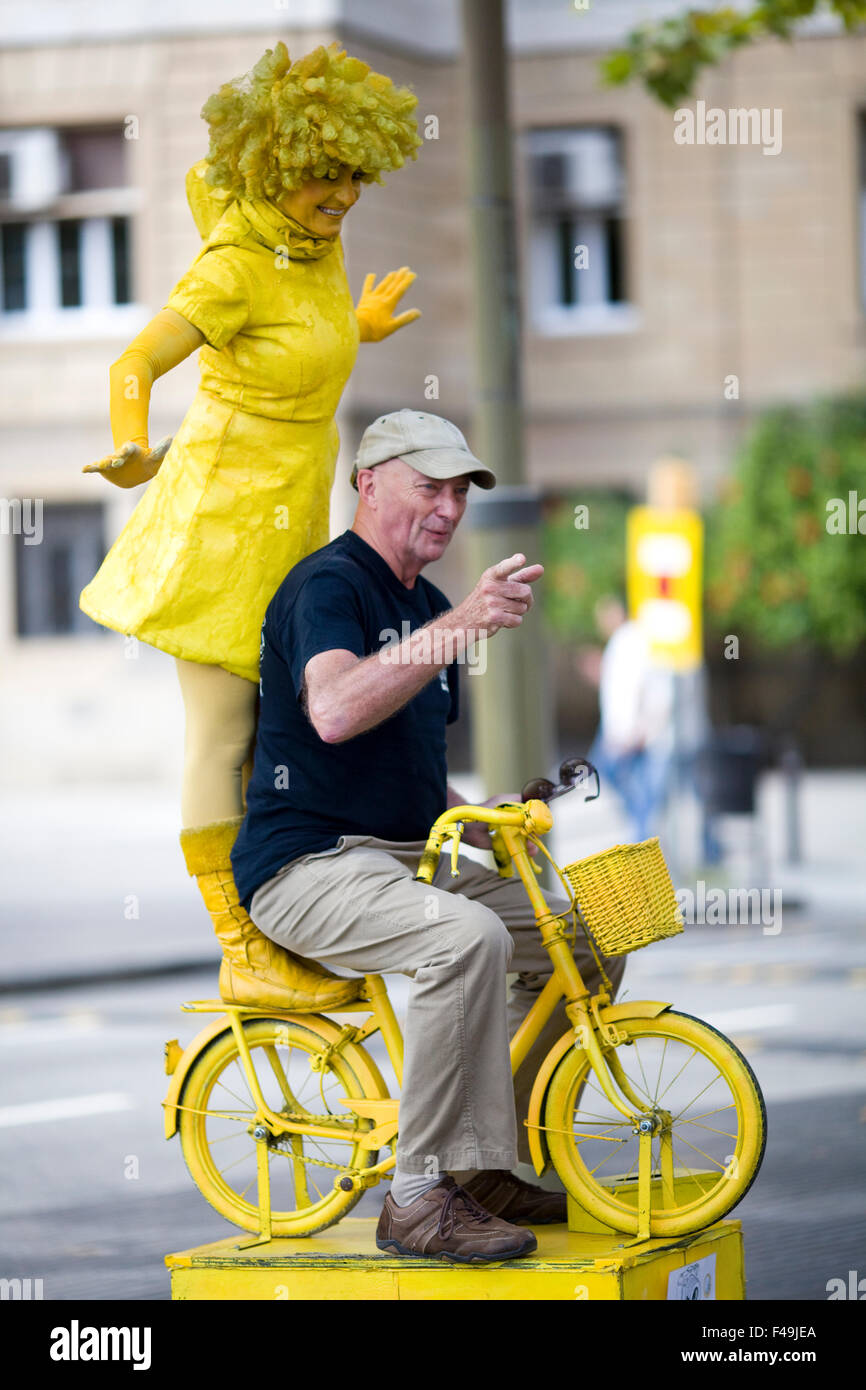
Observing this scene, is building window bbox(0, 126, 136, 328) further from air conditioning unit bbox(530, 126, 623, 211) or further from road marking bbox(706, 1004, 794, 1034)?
road marking bbox(706, 1004, 794, 1034)

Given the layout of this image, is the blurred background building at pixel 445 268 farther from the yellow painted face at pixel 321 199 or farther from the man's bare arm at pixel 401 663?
the man's bare arm at pixel 401 663

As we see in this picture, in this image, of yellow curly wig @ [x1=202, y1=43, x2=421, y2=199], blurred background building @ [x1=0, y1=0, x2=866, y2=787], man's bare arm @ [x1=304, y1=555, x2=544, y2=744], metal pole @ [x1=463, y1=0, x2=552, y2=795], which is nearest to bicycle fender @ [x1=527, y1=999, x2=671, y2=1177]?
man's bare arm @ [x1=304, y1=555, x2=544, y2=744]

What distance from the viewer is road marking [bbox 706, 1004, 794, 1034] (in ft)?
29.7

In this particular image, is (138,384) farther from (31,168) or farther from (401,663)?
(31,168)

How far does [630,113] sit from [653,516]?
12.8 metres

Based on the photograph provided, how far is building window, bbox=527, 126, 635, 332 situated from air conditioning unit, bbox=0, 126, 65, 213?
18.9ft

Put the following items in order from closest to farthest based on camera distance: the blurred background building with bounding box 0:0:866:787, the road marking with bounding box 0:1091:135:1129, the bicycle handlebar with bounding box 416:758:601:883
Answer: the bicycle handlebar with bounding box 416:758:601:883 → the road marking with bounding box 0:1091:135:1129 → the blurred background building with bounding box 0:0:866:787

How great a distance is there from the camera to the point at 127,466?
165 inches

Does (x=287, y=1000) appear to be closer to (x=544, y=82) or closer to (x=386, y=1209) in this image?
(x=386, y=1209)

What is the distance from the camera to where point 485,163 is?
658 centimetres

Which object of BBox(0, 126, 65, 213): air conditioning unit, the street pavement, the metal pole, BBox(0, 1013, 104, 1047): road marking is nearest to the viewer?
the street pavement

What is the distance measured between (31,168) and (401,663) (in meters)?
21.2

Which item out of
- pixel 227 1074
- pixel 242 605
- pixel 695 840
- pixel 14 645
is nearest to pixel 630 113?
pixel 14 645
